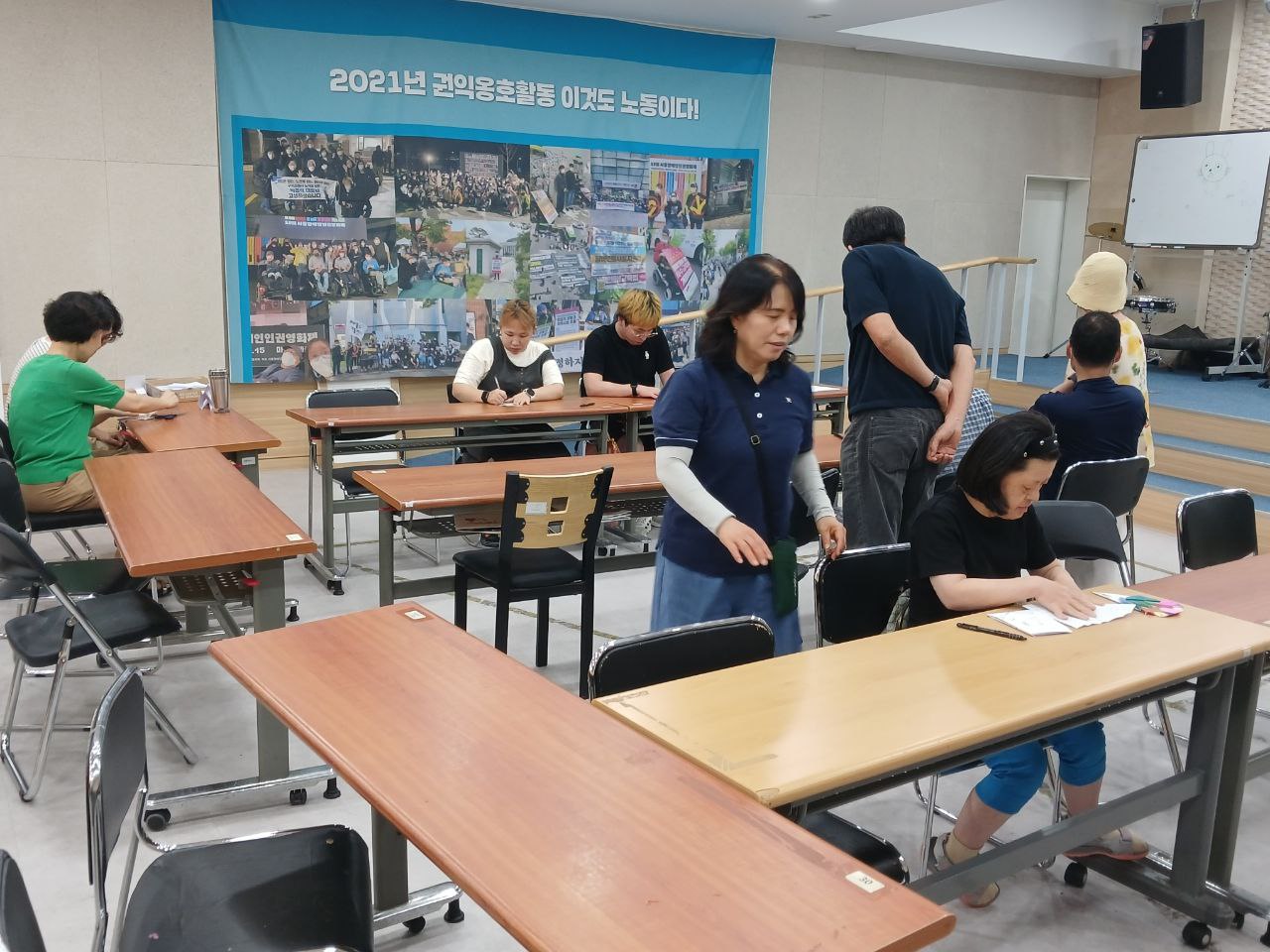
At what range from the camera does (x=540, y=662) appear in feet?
12.6

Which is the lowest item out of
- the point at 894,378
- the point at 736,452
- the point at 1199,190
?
the point at 736,452

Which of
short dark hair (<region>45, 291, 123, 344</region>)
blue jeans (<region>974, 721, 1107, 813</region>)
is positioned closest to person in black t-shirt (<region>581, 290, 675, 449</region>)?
short dark hair (<region>45, 291, 123, 344</region>)

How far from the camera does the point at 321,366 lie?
708 centimetres

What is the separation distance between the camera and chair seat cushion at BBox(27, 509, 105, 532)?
4.08 meters

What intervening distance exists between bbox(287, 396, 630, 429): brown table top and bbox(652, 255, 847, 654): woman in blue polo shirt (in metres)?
2.35

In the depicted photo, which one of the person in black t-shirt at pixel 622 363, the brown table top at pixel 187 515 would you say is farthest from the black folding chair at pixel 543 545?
the person in black t-shirt at pixel 622 363

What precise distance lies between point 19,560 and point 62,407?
1.52 m

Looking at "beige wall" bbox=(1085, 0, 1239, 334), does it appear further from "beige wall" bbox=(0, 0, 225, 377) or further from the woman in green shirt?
the woman in green shirt

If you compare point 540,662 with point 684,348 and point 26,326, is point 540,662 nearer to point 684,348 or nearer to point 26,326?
point 26,326

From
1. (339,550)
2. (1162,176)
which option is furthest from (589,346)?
(1162,176)

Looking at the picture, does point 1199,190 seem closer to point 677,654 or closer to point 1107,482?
point 1107,482

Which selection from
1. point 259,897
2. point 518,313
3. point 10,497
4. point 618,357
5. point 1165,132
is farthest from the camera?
point 1165,132

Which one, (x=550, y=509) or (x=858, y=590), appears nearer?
(x=858, y=590)

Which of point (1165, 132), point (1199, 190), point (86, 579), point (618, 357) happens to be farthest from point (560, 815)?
point (1165, 132)
